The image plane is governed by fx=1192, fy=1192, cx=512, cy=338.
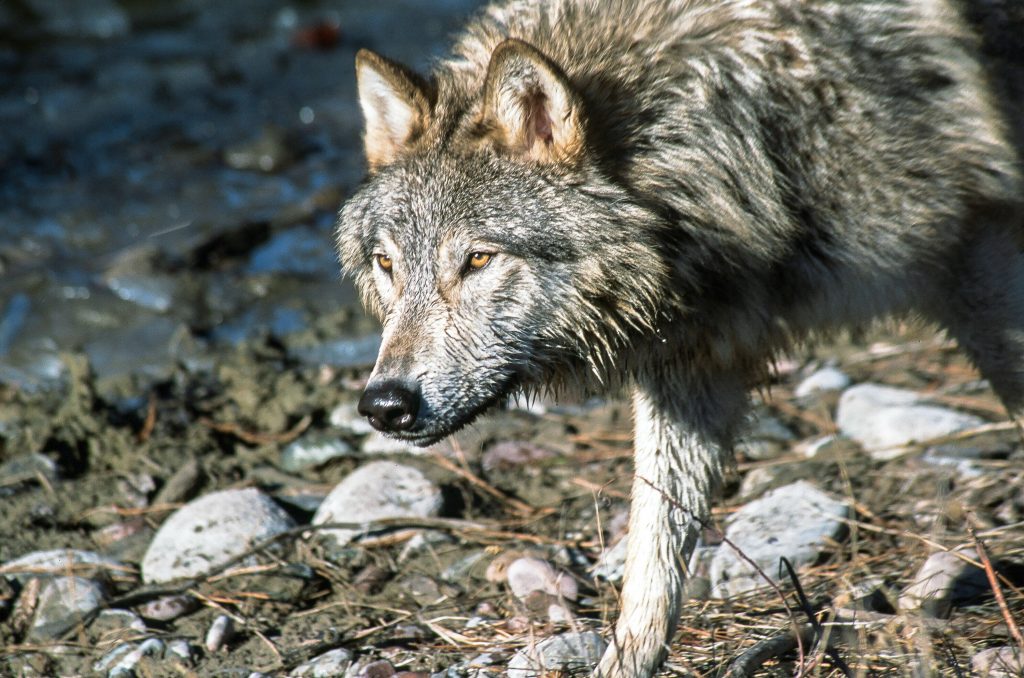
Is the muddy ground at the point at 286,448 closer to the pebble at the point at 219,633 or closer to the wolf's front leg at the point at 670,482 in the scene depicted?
the pebble at the point at 219,633

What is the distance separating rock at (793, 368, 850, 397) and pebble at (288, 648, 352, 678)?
2475mm

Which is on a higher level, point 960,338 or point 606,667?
point 960,338

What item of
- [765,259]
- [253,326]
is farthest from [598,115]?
[253,326]

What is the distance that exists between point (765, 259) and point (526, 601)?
57.4 inches

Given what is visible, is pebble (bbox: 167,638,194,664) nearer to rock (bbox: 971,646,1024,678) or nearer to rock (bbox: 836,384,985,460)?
rock (bbox: 971,646,1024,678)

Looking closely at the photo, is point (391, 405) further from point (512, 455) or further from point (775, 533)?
point (512, 455)

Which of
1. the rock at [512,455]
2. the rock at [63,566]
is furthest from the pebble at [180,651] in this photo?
the rock at [512,455]

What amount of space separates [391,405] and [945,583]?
72.7 inches

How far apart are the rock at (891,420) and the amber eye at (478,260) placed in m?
2.08

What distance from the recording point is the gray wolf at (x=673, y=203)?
3.40 metres

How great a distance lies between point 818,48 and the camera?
3539mm

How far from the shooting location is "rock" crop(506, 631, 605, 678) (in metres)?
3.62

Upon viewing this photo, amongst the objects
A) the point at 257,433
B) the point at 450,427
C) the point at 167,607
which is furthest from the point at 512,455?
the point at 450,427

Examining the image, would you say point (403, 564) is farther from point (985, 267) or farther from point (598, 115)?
point (985, 267)
